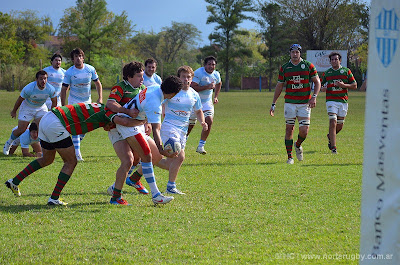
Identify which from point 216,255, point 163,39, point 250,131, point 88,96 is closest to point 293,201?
point 216,255

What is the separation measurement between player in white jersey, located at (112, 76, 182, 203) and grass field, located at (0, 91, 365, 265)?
52 cm

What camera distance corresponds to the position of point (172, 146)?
25.5 ft

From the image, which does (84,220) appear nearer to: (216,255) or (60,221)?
(60,221)

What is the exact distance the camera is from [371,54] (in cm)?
319

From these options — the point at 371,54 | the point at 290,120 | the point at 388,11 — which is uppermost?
the point at 388,11

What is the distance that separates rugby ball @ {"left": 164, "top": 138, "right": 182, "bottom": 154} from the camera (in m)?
7.72

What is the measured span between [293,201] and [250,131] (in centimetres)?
1189

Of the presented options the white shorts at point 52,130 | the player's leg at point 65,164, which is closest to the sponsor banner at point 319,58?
the player's leg at point 65,164

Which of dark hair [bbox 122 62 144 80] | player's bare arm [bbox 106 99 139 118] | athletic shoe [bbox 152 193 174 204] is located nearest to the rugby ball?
athletic shoe [bbox 152 193 174 204]

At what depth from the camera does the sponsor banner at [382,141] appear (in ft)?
10.3

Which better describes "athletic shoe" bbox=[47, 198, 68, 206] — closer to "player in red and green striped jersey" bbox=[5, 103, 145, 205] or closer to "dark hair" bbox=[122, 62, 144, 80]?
"player in red and green striped jersey" bbox=[5, 103, 145, 205]

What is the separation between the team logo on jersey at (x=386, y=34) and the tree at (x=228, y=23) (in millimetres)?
70957

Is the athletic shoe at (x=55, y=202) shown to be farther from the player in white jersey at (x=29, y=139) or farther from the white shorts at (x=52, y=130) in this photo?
the player in white jersey at (x=29, y=139)

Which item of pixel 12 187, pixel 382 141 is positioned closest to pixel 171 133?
pixel 12 187
